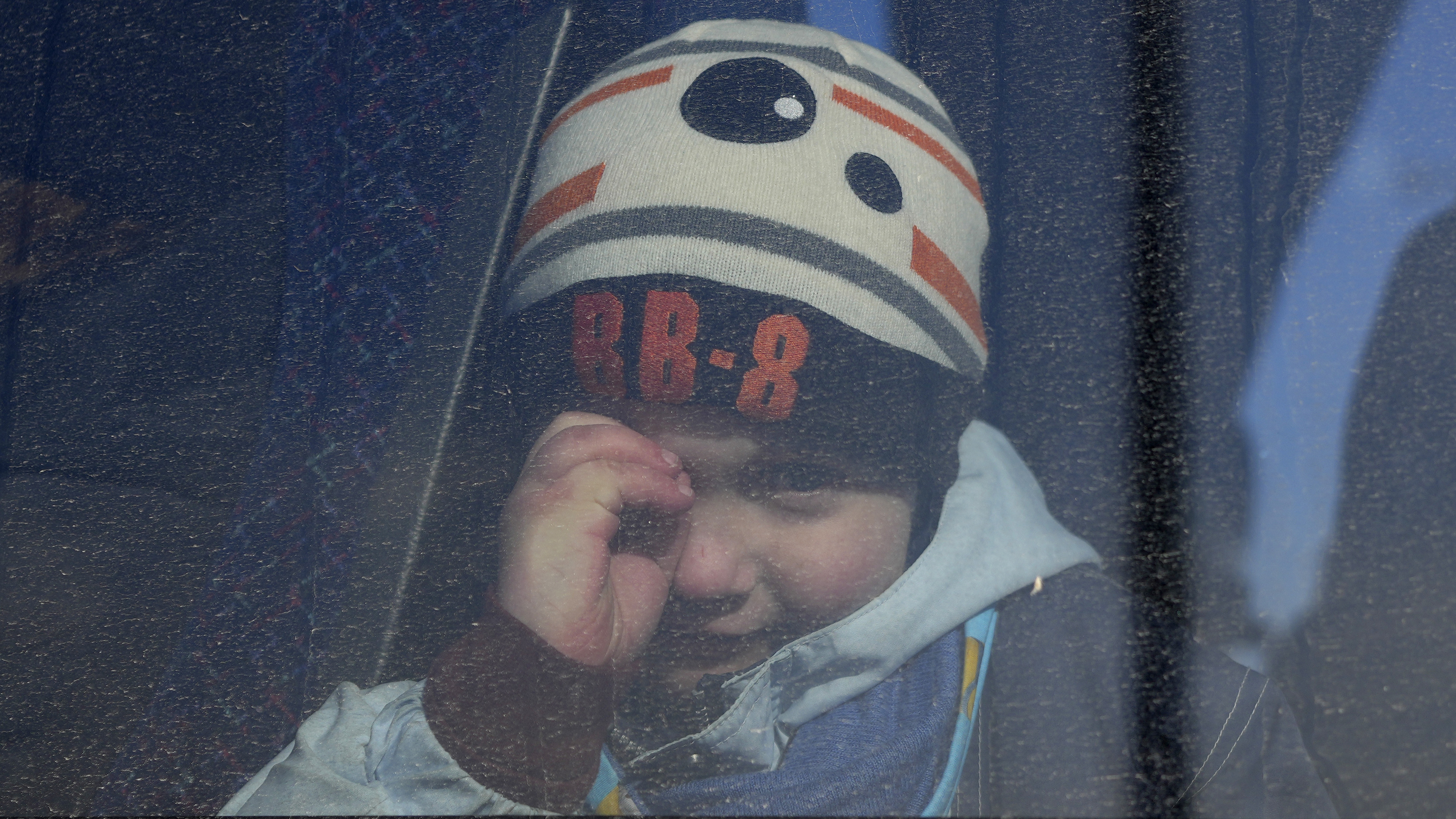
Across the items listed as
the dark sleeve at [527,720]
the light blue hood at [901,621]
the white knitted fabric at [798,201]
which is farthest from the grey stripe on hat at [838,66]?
the dark sleeve at [527,720]

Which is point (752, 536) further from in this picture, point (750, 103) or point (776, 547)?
point (750, 103)

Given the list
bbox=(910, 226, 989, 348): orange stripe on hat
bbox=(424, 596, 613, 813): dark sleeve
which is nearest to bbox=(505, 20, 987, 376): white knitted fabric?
bbox=(910, 226, 989, 348): orange stripe on hat

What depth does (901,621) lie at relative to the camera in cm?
39

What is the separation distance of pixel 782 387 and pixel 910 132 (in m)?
0.14

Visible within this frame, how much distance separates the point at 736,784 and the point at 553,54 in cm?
37

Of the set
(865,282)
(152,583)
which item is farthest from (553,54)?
(152,583)

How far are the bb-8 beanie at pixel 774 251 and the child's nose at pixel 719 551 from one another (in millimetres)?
39

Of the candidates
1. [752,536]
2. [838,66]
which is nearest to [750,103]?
[838,66]

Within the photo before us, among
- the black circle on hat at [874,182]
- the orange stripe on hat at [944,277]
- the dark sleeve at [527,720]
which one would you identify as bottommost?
the dark sleeve at [527,720]

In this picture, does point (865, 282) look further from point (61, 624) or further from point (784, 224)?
point (61, 624)

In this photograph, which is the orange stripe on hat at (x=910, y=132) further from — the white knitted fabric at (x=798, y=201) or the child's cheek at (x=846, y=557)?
the child's cheek at (x=846, y=557)

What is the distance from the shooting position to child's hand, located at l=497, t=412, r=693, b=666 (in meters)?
0.37

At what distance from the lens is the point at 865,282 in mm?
391

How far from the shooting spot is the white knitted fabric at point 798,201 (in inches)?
15.3
